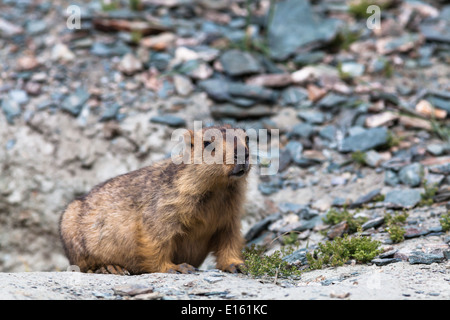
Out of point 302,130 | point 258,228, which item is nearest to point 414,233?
point 258,228

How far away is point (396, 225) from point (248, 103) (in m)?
5.27

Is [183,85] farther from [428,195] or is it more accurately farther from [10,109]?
[428,195]

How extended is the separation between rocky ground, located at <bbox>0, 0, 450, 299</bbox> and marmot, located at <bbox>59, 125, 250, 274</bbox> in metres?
1.19

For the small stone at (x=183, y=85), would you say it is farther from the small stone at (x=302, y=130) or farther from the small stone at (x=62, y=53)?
the small stone at (x=62, y=53)

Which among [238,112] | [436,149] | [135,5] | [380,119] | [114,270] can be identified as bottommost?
[114,270]

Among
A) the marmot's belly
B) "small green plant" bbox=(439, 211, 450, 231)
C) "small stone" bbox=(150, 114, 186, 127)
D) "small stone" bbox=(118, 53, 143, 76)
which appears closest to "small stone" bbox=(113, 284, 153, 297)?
the marmot's belly

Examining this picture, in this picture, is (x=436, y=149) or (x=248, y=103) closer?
(x=436, y=149)

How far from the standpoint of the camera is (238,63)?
13.1m

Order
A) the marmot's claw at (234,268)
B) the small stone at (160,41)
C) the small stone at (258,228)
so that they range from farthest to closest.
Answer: the small stone at (160,41)
the small stone at (258,228)
the marmot's claw at (234,268)

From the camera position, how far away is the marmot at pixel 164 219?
25.5 feet

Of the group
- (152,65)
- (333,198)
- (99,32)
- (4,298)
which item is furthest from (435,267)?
(99,32)

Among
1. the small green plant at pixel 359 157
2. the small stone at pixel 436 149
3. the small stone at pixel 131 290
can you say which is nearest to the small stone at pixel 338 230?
the small green plant at pixel 359 157

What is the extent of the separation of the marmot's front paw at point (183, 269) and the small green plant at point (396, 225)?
279cm

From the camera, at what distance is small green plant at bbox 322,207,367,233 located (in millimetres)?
8547
